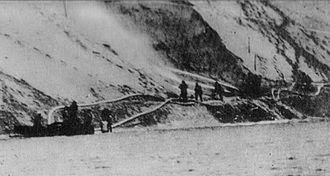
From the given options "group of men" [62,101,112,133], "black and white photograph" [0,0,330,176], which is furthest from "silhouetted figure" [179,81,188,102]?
"group of men" [62,101,112,133]

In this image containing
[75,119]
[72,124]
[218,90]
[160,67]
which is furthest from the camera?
[160,67]

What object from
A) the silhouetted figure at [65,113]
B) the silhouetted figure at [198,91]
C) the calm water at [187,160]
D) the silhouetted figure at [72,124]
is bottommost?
the calm water at [187,160]

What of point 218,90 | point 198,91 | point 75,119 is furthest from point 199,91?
point 75,119

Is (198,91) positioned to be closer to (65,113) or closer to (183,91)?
Answer: (183,91)

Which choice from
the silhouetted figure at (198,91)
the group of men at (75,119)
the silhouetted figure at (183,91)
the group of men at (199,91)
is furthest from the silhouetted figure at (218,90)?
the group of men at (75,119)

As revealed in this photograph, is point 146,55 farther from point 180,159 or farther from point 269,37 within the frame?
point 180,159

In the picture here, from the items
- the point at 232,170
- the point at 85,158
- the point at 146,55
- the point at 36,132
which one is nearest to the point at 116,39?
the point at 146,55

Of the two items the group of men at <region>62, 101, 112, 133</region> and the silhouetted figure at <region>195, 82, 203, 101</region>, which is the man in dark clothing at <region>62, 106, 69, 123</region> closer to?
the group of men at <region>62, 101, 112, 133</region>

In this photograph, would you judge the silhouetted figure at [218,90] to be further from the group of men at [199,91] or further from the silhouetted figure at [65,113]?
the silhouetted figure at [65,113]
